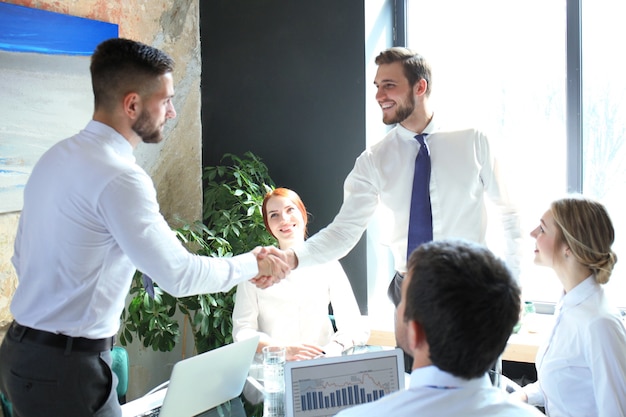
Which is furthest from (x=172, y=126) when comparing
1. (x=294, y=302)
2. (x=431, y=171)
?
(x=431, y=171)

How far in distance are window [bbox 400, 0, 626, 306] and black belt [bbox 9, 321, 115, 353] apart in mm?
2368

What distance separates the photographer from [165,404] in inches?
77.6

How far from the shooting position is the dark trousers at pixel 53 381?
1993mm

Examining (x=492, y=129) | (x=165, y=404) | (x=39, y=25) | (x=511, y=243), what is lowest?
(x=165, y=404)

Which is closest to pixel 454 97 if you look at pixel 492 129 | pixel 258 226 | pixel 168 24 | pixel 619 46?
pixel 492 129

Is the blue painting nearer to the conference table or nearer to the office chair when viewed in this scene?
the office chair

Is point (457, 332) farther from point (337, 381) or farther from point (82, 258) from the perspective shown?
point (82, 258)

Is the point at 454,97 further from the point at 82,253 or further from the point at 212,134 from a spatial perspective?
the point at 82,253

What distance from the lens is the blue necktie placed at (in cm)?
299

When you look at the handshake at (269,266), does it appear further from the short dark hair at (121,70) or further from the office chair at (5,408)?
the office chair at (5,408)

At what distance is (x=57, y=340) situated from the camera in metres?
2.01

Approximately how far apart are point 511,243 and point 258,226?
4.74 feet

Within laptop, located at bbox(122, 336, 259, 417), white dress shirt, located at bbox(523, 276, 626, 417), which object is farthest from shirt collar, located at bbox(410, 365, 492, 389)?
white dress shirt, located at bbox(523, 276, 626, 417)

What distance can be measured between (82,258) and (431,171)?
155cm
